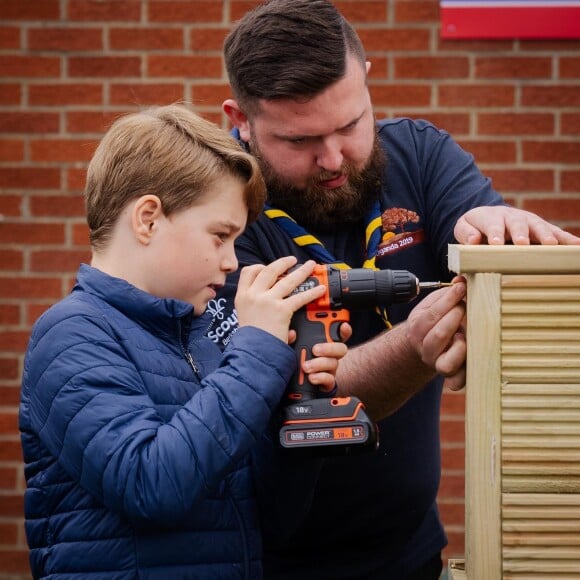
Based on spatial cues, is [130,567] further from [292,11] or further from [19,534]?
[19,534]

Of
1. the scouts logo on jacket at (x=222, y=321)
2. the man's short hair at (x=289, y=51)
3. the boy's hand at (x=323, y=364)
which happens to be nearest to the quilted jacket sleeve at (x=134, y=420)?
the boy's hand at (x=323, y=364)

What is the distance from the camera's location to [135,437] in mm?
1725

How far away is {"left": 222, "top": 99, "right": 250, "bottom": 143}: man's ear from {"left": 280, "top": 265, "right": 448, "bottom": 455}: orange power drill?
831 millimetres

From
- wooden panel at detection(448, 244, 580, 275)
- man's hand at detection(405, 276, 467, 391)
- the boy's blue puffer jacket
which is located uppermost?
wooden panel at detection(448, 244, 580, 275)

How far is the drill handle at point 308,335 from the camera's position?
6.32ft

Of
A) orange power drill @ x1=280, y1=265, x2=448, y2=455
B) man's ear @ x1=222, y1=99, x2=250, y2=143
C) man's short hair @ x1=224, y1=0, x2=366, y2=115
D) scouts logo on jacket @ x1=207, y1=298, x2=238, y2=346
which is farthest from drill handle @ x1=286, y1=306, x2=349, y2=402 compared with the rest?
man's ear @ x1=222, y1=99, x2=250, y2=143

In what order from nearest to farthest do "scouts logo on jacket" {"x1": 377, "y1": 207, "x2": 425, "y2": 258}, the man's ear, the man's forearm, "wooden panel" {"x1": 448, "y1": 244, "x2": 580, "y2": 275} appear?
1. "wooden panel" {"x1": 448, "y1": 244, "x2": 580, "y2": 275}
2. the man's forearm
3. "scouts logo on jacket" {"x1": 377, "y1": 207, "x2": 425, "y2": 258}
4. the man's ear

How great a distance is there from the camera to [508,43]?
13.1 ft

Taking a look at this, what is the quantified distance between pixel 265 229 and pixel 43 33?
75.4 inches

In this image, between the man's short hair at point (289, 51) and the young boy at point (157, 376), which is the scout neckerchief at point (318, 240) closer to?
the man's short hair at point (289, 51)

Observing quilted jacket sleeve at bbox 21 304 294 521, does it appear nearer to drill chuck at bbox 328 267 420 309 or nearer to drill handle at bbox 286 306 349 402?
drill handle at bbox 286 306 349 402

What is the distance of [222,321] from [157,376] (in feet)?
1.85

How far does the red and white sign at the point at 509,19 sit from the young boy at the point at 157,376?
2.15 metres

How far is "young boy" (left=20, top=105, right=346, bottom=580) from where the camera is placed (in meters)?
1.73
